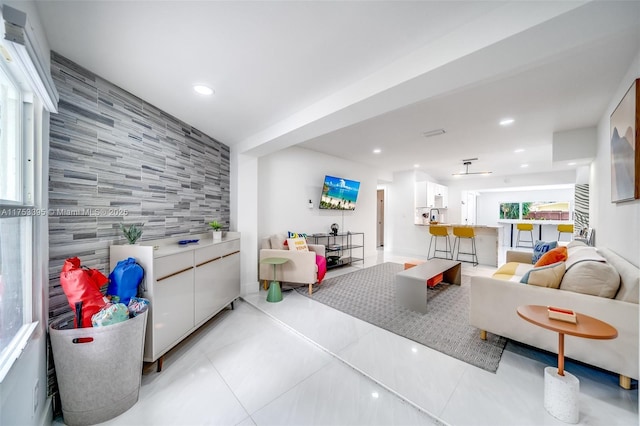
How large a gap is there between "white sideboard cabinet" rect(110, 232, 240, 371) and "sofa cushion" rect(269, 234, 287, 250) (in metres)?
1.03

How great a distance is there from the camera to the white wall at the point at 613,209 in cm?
186

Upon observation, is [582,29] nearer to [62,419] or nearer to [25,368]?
[25,368]

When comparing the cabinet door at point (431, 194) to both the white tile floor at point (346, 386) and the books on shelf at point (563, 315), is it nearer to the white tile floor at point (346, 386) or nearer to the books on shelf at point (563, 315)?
the white tile floor at point (346, 386)

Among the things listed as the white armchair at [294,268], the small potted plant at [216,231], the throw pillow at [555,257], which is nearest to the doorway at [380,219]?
the white armchair at [294,268]

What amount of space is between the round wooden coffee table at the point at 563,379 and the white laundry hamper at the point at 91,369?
8.49 ft

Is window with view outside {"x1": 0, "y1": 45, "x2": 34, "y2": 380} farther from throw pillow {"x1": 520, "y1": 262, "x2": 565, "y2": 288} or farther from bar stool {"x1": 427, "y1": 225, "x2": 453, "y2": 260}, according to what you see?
bar stool {"x1": 427, "y1": 225, "x2": 453, "y2": 260}

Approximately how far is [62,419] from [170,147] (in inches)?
91.2

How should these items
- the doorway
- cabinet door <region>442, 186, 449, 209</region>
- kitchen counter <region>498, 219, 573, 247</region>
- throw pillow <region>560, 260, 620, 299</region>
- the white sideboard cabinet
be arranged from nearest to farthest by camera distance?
throw pillow <region>560, 260, 620, 299</region>, the white sideboard cabinet, kitchen counter <region>498, 219, 573, 247</region>, cabinet door <region>442, 186, 449, 209</region>, the doorway

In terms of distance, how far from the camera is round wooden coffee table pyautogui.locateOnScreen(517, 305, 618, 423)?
1.34 m

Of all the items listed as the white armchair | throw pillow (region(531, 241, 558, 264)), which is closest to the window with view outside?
the white armchair

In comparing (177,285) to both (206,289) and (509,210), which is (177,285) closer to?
(206,289)

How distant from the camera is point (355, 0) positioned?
4.11 feet

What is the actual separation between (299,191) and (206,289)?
8.72 feet

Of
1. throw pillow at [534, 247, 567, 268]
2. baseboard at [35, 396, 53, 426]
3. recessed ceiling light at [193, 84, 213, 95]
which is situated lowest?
baseboard at [35, 396, 53, 426]
